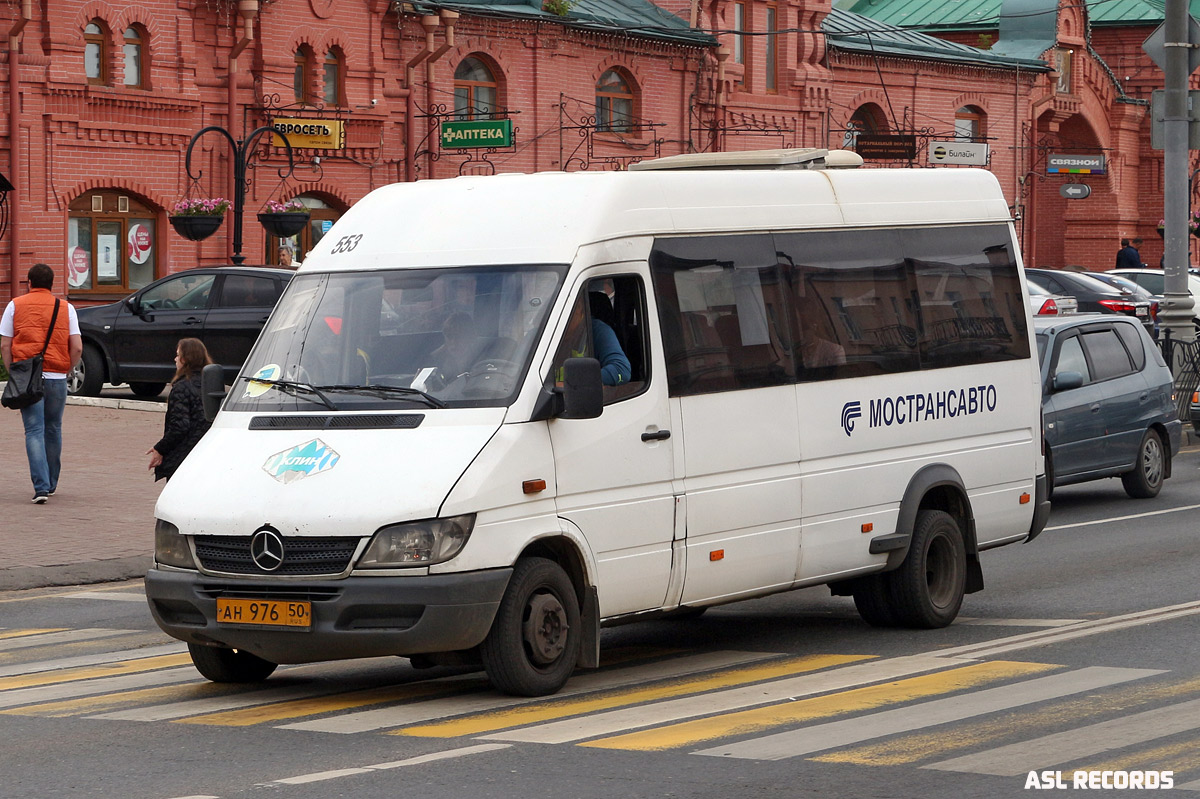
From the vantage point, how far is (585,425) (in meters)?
8.52

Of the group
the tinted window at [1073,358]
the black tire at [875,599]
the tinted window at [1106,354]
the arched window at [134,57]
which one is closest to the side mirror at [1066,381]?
the tinted window at [1073,358]

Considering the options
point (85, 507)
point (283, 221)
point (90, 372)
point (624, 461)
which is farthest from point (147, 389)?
point (624, 461)

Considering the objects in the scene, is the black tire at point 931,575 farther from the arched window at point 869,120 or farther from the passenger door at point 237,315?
the arched window at point 869,120

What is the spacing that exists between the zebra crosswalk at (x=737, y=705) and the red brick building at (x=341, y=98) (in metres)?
22.8

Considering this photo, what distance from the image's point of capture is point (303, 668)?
367 inches

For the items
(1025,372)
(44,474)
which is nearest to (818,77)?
Result: (44,474)

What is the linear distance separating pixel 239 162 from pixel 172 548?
22984 millimetres

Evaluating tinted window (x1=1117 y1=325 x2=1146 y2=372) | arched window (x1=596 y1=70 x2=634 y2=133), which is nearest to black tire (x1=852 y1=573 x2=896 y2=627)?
tinted window (x1=1117 y1=325 x2=1146 y2=372)

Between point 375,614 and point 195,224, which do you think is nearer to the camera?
point 375,614

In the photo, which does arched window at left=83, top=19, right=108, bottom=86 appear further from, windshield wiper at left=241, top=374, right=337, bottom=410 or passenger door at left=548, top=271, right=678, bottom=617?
passenger door at left=548, top=271, right=678, bottom=617

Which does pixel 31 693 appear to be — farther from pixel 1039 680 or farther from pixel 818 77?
pixel 818 77

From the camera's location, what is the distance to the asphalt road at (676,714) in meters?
6.73

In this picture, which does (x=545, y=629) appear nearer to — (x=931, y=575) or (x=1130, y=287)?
(x=931, y=575)

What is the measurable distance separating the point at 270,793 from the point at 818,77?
4194cm
